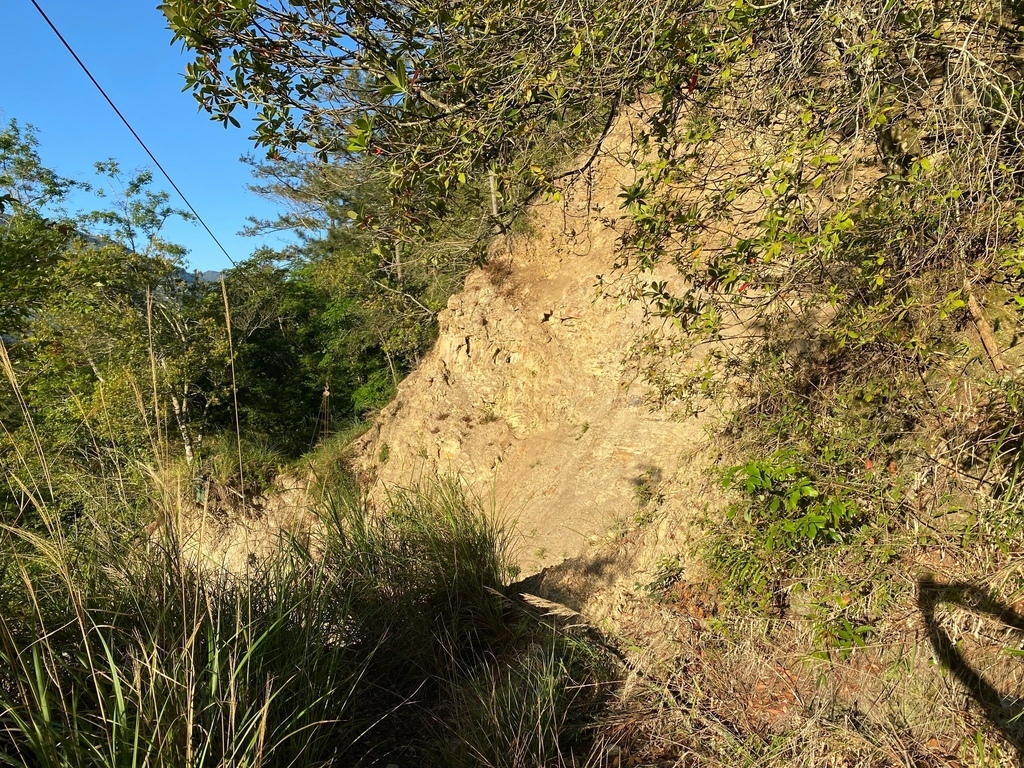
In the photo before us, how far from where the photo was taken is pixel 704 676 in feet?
11.0

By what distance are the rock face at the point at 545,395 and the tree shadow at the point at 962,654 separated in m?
4.61

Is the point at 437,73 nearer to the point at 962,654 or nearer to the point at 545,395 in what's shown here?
the point at 962,654

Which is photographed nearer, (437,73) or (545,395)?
(437,73)

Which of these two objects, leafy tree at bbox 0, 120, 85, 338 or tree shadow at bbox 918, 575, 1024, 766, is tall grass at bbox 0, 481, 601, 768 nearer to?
tree shadow at bbox 918, 575, 1024, 766

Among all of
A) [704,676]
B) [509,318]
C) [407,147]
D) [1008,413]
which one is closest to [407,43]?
[407,147]

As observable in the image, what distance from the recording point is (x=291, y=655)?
240cm

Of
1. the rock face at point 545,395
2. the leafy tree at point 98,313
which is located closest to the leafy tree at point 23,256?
the leafy tree at point 98,313

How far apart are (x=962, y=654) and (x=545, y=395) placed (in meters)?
8.59

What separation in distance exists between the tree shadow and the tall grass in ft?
5.45

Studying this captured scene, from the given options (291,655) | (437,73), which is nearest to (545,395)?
(437,73)

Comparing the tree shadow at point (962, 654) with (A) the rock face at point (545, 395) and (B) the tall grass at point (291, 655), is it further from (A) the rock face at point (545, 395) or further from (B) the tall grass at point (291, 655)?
(A) the rock face at point (545, 395)

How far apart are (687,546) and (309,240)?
22553 mm

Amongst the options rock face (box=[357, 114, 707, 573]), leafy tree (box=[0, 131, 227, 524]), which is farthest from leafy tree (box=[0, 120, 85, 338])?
rock face (box=[357, 114, 707, 573])

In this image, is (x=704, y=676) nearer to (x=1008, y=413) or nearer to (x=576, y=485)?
(x=1008, y=413)
